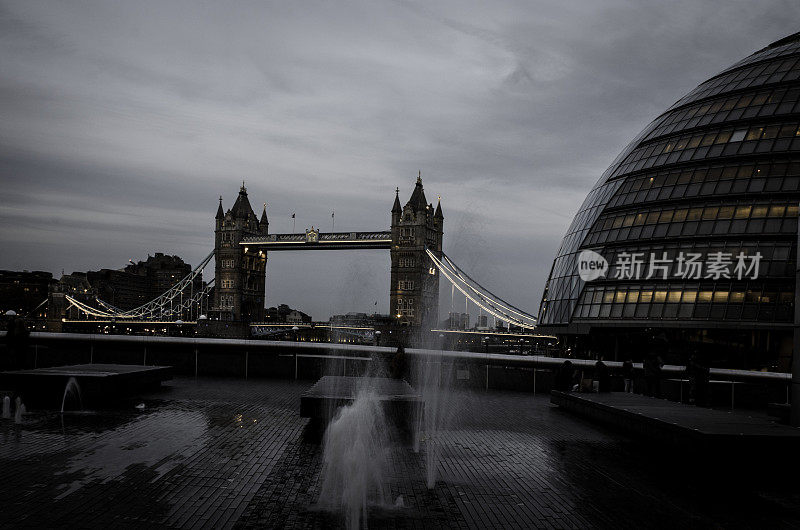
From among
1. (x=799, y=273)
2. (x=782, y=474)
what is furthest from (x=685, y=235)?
(x=782, y=474)

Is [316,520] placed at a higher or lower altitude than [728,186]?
lower

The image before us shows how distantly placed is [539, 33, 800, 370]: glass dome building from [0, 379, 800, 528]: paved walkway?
1857 centimetres

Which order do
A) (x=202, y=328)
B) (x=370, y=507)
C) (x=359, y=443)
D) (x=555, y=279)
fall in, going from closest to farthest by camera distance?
(x=370, y=507)
(x=359, y=443)
(x=555, y=279)
(x=202, y=328)

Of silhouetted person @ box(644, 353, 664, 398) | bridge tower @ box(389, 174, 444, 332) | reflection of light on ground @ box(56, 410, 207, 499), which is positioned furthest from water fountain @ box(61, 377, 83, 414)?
bridge tower @ box(389, 174, 444, 332)

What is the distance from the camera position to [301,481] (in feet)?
28.4

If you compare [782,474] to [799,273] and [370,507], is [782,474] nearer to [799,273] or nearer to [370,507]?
[799,273]

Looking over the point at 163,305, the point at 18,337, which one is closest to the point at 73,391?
the point at 18,337

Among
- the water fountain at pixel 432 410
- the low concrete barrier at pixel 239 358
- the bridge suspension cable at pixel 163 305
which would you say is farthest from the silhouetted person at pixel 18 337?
the bridge suspension cable at pixel 163 305

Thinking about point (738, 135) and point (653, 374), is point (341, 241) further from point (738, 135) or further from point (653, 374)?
point (653, 374)

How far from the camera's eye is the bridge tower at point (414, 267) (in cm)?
10019

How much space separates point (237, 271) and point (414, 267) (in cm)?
4069

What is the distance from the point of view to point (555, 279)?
125 ft

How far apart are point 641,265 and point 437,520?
2704cm

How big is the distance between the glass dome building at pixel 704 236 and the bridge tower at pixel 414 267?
63742 mm
